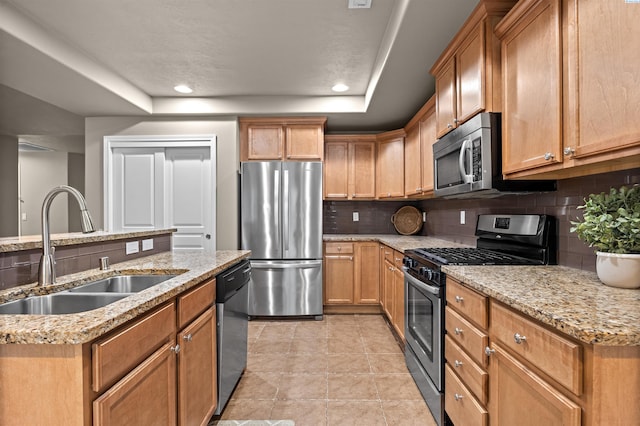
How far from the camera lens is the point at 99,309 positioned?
1.05 metres

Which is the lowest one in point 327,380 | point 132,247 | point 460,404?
point 327,380

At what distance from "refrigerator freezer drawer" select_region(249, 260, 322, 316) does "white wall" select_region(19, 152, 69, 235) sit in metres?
5.45

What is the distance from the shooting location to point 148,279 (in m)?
1.77

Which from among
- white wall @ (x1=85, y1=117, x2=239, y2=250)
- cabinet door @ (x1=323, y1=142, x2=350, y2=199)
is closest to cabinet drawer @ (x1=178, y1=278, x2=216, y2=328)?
white wall @ (x1=85, y1=117, x2=239, y2=250)

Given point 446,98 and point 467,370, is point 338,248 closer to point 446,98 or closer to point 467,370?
point 446,98

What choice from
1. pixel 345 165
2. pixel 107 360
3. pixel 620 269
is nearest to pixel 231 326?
pixel 107 360

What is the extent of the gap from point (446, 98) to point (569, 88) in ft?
3.69

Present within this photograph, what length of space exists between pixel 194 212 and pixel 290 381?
7.69 ft

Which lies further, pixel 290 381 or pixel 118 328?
pixel 290 381

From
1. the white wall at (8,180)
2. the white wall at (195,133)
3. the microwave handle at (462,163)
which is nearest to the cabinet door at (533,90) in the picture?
the microwave handle at (462,163)

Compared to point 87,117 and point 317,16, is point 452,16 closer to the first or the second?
point 317,16

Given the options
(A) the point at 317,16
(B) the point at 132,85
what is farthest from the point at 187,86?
(A) the point at 317,16

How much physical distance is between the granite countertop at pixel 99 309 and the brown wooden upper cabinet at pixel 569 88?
1.69 metres

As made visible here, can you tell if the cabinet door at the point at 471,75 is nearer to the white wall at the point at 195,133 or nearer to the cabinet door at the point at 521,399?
the cabinet door at the point at 521,399
